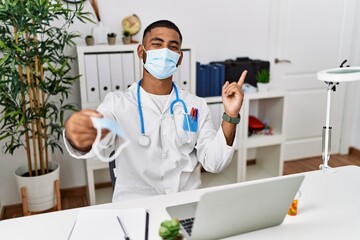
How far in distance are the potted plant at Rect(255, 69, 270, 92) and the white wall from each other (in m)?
0.27

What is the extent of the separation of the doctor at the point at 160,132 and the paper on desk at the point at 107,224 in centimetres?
38

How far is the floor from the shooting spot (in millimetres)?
2695

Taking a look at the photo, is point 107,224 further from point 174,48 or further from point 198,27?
point 198,27

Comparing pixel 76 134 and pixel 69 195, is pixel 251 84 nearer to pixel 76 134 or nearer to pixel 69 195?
pixel 69 195

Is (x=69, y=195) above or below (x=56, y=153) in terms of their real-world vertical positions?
below

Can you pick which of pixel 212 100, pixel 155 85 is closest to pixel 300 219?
pixel 155 85

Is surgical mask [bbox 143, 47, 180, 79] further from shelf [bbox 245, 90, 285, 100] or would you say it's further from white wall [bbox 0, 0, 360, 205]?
shelf [bbox 245, 90, 285, 100]

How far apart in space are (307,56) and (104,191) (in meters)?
2.22

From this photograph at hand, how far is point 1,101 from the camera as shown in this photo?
2156 millimetres

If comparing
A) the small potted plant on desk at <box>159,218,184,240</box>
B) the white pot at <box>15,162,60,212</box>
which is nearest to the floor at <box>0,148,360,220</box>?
the white pot at <box>15,162,60,212</box>

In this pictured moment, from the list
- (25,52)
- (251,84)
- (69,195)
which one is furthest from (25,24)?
(251,84)

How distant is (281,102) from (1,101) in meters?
2.07

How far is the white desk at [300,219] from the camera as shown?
1.06 metres

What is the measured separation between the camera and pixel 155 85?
165 cm
